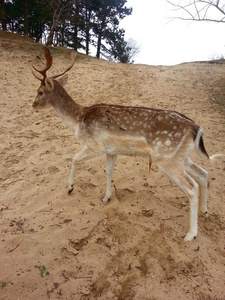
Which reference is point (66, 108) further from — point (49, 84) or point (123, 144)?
point (123, 144)

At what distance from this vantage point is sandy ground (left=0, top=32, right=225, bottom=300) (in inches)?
91.1

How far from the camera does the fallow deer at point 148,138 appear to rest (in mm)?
2918

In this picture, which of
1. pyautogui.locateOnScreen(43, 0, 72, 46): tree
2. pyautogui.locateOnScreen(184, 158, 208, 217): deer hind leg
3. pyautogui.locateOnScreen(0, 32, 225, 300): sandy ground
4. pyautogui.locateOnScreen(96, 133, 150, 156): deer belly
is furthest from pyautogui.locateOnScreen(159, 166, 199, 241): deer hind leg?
pyautogui.locateOnScreen(43, 0, 72, 46): tree

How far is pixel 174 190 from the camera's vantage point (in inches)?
150

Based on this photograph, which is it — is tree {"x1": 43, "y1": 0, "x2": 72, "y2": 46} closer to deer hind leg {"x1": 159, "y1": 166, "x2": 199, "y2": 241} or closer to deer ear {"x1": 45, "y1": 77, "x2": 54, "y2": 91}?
deer ear {"x1": 45, "y1": 77, "x2": 54, "y2": 91}

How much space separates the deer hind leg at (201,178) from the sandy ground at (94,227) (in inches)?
8.2

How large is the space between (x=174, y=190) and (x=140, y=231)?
117cm

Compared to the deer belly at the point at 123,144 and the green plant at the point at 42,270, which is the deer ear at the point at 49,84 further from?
the green plant at the point at 42,270

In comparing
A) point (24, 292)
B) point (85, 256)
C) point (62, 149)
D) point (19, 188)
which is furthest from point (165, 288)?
point (62, 149)

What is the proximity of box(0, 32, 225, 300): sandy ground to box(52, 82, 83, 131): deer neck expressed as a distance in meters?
1.00

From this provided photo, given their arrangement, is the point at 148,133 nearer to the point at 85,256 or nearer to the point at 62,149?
the point at 85,256

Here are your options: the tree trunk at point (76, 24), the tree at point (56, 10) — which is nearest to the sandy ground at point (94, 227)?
the tree at point (56, 10)

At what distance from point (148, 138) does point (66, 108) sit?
5.31ft

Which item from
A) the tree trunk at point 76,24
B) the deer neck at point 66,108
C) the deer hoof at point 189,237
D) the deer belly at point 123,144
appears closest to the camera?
the deer hoof at point 189,237
